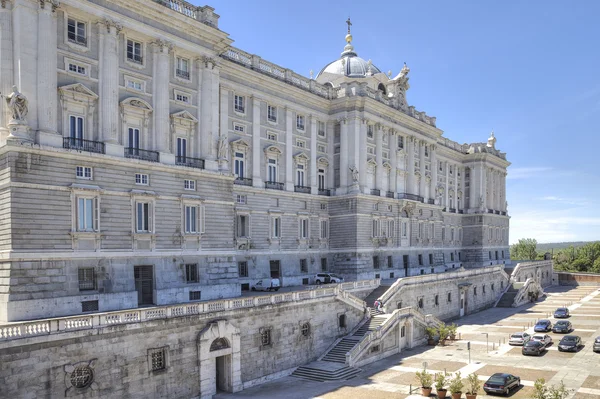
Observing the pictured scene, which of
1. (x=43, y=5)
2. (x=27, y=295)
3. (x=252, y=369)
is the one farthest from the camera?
(x=252, y=369)

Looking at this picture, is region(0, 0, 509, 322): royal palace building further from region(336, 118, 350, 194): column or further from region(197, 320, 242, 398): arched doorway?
region(197, 320, 242, 398): arched doorway

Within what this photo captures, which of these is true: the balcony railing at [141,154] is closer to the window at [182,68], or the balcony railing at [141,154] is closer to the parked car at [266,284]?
the window at [182,68]

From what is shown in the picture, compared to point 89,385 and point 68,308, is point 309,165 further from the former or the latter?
point 89,385

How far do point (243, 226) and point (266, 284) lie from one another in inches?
228

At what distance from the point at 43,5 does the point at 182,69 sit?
34.4ft

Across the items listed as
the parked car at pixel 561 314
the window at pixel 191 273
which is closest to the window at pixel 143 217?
the window at pixel 191 273

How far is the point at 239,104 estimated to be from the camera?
46.2m

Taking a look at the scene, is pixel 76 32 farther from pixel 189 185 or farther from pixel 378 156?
pixel 378 156

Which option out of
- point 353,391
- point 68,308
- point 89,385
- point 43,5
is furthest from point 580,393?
point 43,5

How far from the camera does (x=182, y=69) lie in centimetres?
3688

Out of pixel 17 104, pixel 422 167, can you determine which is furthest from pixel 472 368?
pixel 422 167

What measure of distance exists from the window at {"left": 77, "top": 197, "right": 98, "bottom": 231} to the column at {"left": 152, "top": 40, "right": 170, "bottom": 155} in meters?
6.49

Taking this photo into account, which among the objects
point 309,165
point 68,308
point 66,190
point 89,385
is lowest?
point 89,385

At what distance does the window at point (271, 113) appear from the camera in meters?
49.4
